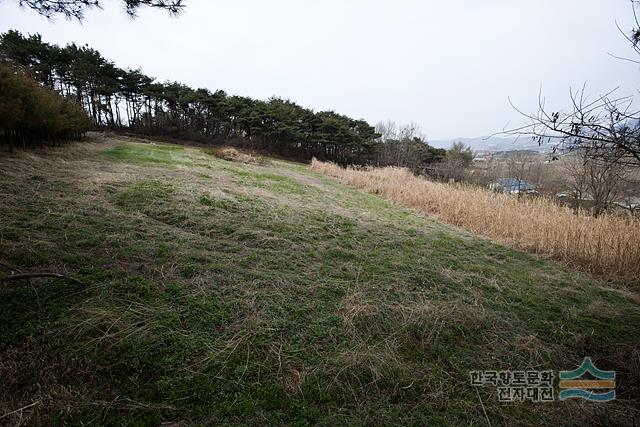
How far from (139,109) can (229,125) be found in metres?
9.14

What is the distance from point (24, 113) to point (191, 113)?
938 inches

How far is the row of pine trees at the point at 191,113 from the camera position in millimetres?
25094

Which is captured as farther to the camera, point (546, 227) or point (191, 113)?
point (191, 113)

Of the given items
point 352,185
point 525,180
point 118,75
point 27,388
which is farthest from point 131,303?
point 118,75

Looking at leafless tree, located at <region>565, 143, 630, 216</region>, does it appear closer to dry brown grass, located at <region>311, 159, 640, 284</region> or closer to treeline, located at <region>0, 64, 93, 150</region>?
dry brown grass, located at <region>311, 159, 640, 284</region>

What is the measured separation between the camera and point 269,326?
7.73ft

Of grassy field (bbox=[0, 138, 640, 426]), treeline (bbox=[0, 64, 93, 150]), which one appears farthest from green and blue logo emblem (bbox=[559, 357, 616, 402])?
treeline (bbox=[0, 64, 93, 150])

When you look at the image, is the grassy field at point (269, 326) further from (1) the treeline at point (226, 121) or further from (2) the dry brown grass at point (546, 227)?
→ (1) the treeline at point (226, 121)

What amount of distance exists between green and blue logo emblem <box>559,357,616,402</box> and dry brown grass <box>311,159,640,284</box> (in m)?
3.46

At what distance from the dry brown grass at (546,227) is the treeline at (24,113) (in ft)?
39.7

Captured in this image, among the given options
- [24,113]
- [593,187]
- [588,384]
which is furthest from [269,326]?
[593,187]

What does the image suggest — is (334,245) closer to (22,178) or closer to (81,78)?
(22,178)

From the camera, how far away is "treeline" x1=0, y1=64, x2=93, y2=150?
8.00m

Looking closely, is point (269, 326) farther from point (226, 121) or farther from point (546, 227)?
point (226, 121)
